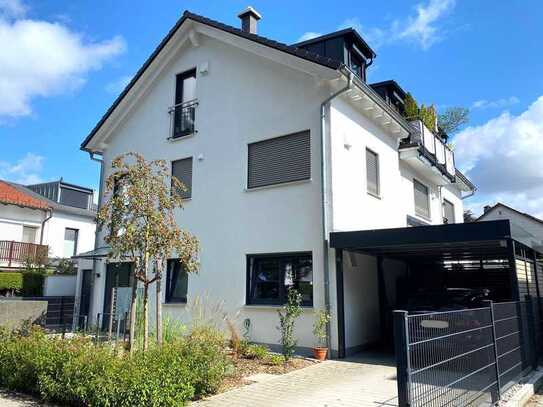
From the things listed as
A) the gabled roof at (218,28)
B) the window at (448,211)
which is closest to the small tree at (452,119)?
the window at (448,211)

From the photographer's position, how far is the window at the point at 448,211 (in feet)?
71.8

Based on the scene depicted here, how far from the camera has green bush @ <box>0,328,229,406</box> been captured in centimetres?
548

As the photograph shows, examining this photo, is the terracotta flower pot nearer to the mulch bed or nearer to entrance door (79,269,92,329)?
the mulch bed

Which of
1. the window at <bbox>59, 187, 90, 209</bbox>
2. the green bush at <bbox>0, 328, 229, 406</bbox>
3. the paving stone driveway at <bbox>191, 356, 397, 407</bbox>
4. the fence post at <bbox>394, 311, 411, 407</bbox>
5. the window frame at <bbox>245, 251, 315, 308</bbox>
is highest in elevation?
the window at <bbox>59, 187, 90, 209</bbox>

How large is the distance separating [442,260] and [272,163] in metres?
6.47

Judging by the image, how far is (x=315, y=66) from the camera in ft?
37.1

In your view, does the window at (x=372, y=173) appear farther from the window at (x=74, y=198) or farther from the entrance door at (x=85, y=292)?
the window at (x=74, y=198)

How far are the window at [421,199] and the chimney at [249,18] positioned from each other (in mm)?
8139

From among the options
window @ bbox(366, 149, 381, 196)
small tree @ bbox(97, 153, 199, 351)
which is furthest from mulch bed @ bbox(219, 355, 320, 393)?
window @ bbox(366, 149, 381, 196)

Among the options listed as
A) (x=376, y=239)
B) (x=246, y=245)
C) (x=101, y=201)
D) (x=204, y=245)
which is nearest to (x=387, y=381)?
(x=376, y=239)

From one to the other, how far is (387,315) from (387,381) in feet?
14.7

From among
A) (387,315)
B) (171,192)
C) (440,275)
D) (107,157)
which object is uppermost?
(107,157)

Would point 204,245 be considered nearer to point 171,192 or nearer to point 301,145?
point 301,145

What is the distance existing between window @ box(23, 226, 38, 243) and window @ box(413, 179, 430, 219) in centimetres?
2209
